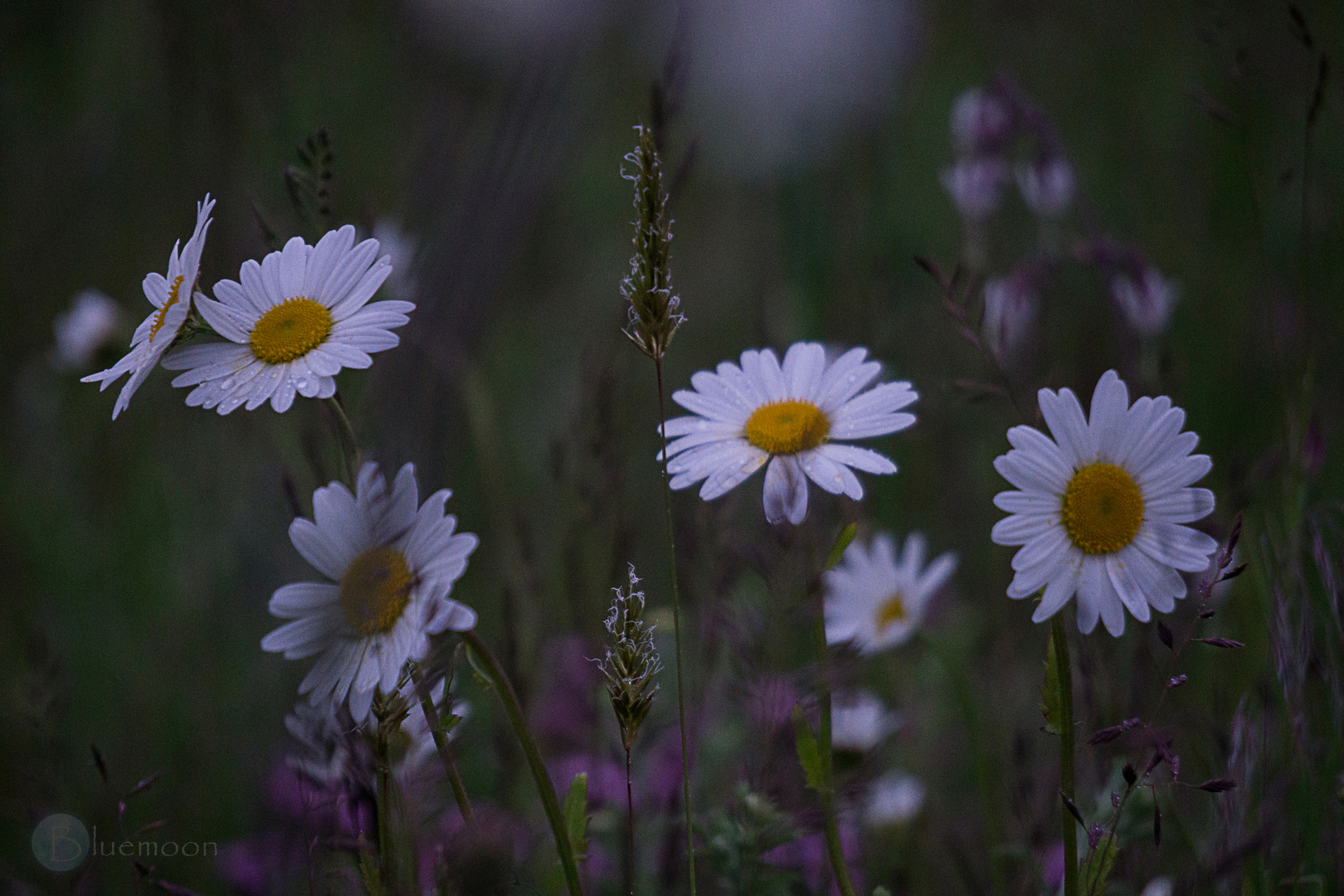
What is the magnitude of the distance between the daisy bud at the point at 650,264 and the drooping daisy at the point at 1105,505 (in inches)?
11.7

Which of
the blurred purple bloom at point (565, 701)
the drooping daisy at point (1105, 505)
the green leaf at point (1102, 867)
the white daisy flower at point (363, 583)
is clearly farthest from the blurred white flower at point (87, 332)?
the green leaf at point (1102, 867)

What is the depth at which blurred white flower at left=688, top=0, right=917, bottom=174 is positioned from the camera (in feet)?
11.2

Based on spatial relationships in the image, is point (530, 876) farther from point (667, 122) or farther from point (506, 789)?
point (667, 122)

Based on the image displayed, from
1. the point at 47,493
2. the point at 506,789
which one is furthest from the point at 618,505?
the point at 47,493

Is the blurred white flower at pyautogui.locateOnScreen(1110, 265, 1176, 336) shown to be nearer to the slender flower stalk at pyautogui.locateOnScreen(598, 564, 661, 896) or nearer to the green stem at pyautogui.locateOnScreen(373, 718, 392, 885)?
the slender flower stalk at pyautogui.locateOnScreen(598, 564, 661, 896)

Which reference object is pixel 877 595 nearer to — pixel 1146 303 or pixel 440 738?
pixel 1146 303

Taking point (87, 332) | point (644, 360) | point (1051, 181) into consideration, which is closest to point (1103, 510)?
point (1051, 181)

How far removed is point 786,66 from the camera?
373 centimetres

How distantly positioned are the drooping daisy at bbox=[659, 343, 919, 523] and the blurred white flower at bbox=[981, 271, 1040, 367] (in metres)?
0.40

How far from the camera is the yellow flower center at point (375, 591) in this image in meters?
0.74

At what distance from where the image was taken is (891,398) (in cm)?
88

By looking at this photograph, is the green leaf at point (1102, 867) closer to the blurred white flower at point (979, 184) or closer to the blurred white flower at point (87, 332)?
the blurred white flower at point (979, 184)

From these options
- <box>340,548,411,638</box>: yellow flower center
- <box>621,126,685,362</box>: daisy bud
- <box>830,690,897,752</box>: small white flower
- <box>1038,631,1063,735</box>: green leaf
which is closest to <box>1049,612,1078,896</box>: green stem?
<box>1038,631,1063,735</box>: green leaf

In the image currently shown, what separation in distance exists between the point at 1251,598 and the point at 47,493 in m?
2.54
